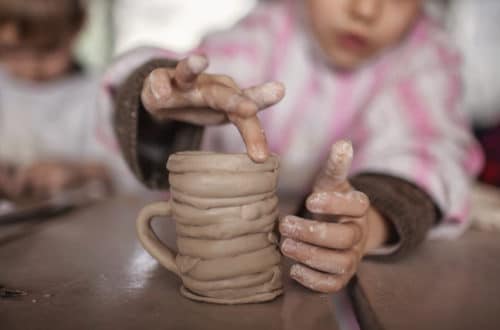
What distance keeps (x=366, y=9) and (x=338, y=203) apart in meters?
0.46

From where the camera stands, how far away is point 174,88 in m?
0.72

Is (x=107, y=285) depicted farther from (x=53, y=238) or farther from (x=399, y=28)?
(x=399, y=28)

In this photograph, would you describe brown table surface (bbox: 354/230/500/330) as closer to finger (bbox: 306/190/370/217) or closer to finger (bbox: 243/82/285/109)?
finger (bbox: 306/190/370/217)

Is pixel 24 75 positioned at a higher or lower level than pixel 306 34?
lower

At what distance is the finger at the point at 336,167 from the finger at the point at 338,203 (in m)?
0.01

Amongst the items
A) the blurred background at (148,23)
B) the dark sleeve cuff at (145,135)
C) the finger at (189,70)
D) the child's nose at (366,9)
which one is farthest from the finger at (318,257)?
the blurred background at (148,23)

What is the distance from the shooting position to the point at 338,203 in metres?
0.64

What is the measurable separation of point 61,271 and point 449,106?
0.83 meters

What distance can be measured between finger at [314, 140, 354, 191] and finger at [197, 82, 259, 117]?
3.8 inches

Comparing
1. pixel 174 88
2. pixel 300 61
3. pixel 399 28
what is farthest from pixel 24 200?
pixel 399 28

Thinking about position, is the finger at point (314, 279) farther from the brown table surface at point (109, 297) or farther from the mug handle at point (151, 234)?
the mug handle at point (151, 234)

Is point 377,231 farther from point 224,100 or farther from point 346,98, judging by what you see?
point 346,98

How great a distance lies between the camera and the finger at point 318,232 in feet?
2.03

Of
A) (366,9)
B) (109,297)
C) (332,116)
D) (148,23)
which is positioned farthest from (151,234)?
(148,23)
